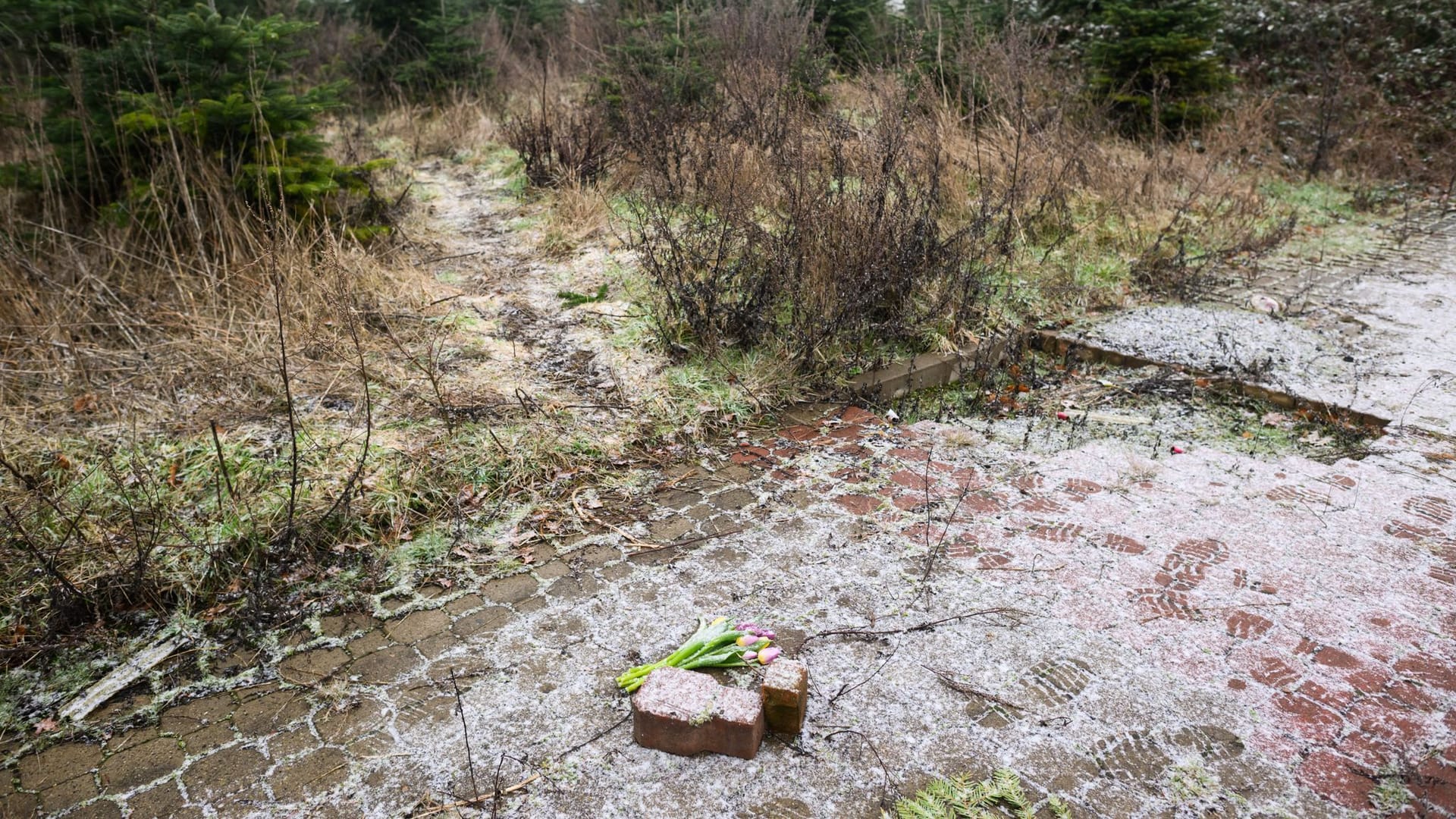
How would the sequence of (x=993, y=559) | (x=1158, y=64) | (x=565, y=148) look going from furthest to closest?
(x=1158, y=64)
(x=565, y=148)
(x=993, y=559)

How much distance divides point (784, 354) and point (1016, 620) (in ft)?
6.95

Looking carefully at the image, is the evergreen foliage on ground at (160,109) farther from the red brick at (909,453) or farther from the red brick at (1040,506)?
the red brick at (1040,506)

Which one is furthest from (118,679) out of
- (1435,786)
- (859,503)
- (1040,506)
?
(1435,786)

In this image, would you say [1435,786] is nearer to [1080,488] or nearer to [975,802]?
[975,802]

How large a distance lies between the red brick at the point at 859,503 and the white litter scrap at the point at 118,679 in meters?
2.36

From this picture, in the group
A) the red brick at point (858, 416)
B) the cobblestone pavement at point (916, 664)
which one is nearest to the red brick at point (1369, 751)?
the cobblestone pavement at point (916, 664)

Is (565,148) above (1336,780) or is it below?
above

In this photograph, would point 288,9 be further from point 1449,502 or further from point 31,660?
point 1449,502

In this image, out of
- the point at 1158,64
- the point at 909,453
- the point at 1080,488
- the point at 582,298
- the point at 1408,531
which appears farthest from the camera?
the point at 1158,64

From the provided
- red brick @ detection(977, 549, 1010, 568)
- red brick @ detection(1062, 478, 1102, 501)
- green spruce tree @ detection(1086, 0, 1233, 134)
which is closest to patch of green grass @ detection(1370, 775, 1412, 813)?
red brick @ detection(977, 549, 1010, 568)

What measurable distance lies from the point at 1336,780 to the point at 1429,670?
66 cm

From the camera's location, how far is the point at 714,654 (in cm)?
249

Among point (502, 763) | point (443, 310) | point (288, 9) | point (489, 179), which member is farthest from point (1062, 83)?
point (288, 9)

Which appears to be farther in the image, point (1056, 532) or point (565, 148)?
point (565, 148)
